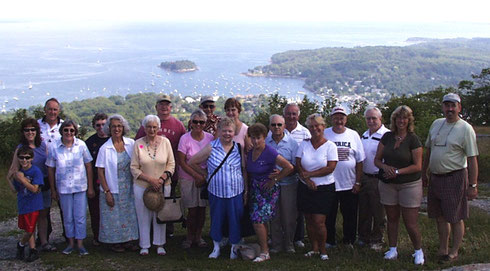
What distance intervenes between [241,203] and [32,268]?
8.61 feet

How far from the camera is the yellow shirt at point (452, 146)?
206 inches

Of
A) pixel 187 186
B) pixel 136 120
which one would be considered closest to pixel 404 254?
pixel 187 186

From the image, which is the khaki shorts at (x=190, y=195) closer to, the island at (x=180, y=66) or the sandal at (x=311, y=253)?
the sandal at (x=311, y=253)

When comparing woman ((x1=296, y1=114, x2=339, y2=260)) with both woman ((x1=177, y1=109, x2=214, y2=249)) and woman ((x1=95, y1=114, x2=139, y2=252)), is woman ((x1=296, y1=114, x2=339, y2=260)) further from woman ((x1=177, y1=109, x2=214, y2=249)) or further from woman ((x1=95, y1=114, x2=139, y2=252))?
woman ((x1=95, y1=114, x2=139, y2=252))

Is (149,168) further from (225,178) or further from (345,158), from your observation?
(345,158)

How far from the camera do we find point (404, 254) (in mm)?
5836

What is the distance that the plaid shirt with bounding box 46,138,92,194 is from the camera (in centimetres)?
579

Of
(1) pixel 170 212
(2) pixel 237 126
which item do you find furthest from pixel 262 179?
(1) pixel 170 212

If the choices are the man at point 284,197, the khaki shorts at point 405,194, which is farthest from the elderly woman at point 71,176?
the khaki shorts at point 405,194

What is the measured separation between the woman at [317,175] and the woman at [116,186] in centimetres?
216

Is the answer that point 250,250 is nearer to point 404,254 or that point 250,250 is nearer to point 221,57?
point 404,254

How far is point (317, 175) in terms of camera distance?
5.50 metres

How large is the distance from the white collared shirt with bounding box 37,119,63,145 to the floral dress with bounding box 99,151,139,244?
1096 millimetres

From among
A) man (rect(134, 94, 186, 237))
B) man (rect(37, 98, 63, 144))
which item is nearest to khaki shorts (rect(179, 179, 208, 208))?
man (rect(134, 94, 186, 237))
